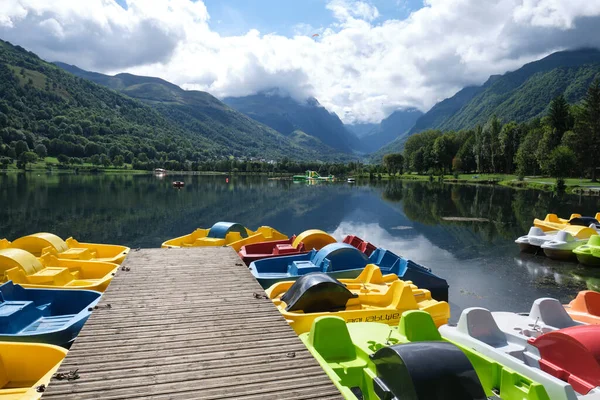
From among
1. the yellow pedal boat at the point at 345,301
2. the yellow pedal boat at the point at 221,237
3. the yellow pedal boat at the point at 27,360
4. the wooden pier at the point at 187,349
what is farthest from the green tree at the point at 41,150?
the yellow pedal boat at the point at 27,360

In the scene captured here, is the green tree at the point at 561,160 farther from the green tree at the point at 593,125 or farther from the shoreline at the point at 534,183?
the green tree at the point at 593,125

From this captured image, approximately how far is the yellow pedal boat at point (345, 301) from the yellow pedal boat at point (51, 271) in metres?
6.31

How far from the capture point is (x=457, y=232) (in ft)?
120

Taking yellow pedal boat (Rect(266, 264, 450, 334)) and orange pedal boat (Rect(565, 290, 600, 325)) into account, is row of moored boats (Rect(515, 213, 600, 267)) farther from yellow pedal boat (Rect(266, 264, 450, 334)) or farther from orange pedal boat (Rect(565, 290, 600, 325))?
yellow pedal boat (Rect(266, 264, 450, 334))

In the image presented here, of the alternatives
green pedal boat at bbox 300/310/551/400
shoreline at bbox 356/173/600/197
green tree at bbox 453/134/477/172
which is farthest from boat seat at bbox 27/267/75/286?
green tree at bbox 453/134/477/172

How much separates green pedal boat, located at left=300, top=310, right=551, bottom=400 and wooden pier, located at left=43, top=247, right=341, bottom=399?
78cm

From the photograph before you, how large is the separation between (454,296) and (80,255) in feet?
53.2

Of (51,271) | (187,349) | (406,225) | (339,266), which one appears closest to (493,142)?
(406,225)

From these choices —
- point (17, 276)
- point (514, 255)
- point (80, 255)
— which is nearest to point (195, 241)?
point (80, 255)

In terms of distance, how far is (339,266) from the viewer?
15.6m

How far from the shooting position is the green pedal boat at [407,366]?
561 cm

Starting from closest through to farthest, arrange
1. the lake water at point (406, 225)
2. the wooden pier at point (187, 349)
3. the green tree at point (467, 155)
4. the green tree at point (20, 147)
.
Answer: the wooden pier at point (187, 349), the lake water at point (406, 225), the green tree at point (467, 155), the green tree at point (20, 147)

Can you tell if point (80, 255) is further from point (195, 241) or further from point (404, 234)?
point (404, 234)

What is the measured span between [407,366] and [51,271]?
1272 cm
